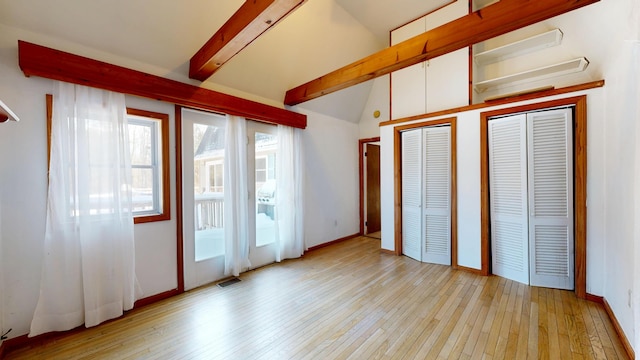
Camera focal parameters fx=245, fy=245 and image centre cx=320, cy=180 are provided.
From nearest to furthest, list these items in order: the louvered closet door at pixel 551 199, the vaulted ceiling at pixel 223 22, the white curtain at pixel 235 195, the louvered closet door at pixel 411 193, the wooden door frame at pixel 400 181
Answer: the vaulted ceiling at pixel 223 22 < the louvered closet door at pixel 551 199 < the white curtain at pixel 235 195 < the wooden door frame at pixel 400 181 < the louvered closet door at pixel 411 193

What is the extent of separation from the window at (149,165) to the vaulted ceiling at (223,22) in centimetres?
54

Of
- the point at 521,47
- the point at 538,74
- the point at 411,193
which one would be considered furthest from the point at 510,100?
the point at 411,193

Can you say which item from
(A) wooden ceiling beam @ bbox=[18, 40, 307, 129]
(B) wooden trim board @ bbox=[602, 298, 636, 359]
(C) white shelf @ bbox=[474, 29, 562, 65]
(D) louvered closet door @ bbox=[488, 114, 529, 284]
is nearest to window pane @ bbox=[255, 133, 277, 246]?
(A) wooden ceiling beam @ bbox=[18, 40, 307, 129]

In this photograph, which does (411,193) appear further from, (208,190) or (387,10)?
(208,190)

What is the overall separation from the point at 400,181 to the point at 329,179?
129 centimetres

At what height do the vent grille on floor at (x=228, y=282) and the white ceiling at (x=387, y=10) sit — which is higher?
the white ceiling at (x=387, y=10)

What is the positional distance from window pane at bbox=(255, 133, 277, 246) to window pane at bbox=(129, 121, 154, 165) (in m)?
1.31

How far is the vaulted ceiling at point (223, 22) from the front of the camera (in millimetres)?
1943

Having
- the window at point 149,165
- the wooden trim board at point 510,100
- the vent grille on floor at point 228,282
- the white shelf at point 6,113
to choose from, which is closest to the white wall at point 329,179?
the wooden trim board at point 510,100

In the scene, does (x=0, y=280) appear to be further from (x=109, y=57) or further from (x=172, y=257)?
(x=109, y=57)

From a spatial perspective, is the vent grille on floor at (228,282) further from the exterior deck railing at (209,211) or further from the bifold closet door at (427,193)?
the bifold closet door at (427,193)

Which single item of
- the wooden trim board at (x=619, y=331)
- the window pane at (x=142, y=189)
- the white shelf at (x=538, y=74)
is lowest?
the wooden trim board at (x=619, y=331)

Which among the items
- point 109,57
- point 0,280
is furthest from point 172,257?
point 109,57

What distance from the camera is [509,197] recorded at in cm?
297
